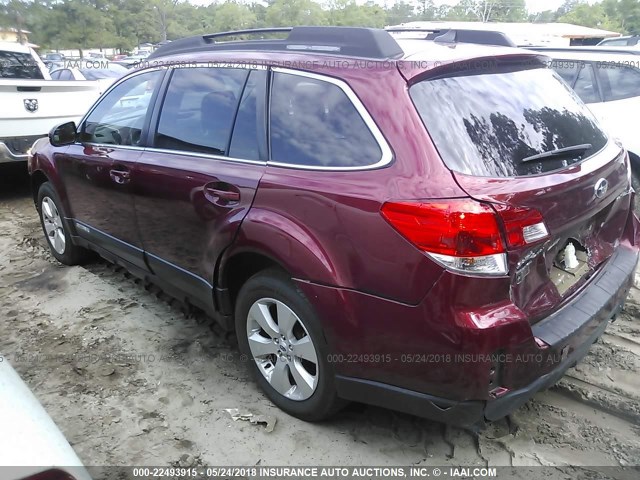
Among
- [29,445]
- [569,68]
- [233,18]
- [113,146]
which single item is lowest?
[29,445]

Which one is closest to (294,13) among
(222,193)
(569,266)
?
(222,193)

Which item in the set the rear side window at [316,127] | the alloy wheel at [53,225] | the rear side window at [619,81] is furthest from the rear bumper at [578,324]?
the alloy wheel at [53,225]

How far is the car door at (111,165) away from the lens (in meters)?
3.45

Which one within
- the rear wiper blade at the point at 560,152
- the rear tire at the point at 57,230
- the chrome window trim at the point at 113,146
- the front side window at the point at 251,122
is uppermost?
the front side window at the point at 251,122

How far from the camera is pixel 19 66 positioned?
7629 mm

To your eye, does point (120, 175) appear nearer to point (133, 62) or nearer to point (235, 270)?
point (235, 270)

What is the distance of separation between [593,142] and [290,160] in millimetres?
1502

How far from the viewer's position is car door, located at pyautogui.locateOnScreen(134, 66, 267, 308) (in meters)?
2.66

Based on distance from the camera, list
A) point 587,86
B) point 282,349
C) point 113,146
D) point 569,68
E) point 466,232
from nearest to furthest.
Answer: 1. point 466,232
2. point 282,349
3. point 113,146
4. point 587,86
5. point 569,68

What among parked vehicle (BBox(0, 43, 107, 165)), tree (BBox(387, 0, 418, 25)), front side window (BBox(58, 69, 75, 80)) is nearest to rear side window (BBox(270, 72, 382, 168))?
parked vehicle (BBox(0, 43, 107, 165))

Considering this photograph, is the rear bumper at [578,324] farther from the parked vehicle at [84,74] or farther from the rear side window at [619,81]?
the parked vehicle at [84,74]

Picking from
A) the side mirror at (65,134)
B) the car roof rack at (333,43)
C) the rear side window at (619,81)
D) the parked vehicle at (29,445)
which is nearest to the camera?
the parked vehicle at (29,445)

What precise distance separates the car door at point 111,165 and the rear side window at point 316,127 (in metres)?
1.22

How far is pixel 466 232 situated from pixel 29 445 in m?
1.50
